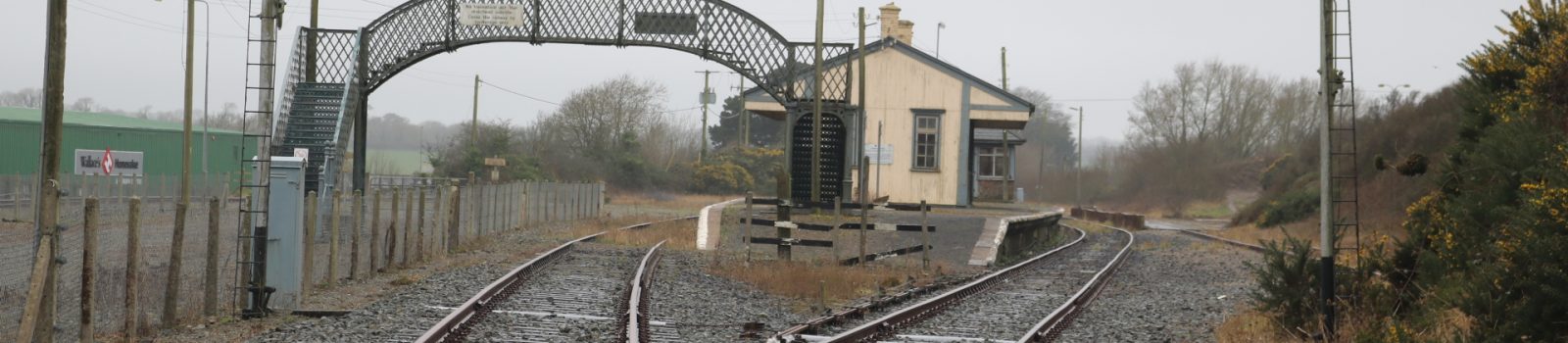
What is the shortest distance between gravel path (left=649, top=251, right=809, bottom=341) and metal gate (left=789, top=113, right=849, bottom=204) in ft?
35.1

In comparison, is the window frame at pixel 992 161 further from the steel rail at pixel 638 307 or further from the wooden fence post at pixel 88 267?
the wooden fence post at pixel 88 267

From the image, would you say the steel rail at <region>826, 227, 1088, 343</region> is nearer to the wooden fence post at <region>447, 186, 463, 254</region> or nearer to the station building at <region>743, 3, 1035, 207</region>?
the wooden fence post at <region>447, 186, 463, 254</region>

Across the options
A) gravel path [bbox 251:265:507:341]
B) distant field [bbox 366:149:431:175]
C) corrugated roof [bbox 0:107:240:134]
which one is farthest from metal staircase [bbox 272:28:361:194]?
distant field [bbox 366:149:431:175]

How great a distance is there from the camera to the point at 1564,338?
8742mm

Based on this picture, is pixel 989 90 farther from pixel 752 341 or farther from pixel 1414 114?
pixel 752 341

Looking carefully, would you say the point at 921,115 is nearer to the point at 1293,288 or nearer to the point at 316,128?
the point at 316,128

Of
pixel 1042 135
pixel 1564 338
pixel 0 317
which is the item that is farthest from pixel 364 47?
pixel 1042 135

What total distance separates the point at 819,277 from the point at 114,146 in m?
43.5

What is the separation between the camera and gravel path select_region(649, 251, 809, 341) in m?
11.5

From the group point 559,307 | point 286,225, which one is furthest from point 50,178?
point 559,307

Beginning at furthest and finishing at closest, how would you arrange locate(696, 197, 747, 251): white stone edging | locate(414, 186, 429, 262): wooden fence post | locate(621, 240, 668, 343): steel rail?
locate(696, 197, 747, 251): white stone edging → locate(414, 186, 429, 262): wooden fence post → locate(621, 240, 668, 343): steel rail

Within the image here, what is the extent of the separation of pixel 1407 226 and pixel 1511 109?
2.52 metres

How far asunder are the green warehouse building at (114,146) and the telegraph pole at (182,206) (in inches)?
601

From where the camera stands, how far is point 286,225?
42.1ft
